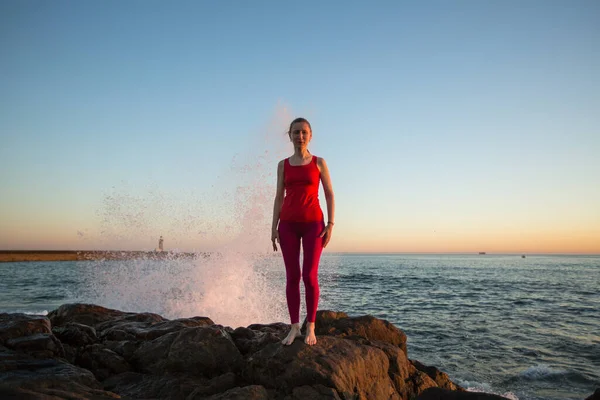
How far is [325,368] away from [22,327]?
13.1 ft

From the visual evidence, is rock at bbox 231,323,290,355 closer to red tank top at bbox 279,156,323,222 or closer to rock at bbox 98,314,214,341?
rock at bbox 98,314,214,341

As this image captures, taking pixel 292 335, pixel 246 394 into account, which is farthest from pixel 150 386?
pixel 292 335

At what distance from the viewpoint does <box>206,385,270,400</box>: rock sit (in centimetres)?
361

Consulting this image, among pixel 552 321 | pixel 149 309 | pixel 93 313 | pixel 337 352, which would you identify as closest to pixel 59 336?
pixel 93 313

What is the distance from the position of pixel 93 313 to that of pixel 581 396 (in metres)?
9.25

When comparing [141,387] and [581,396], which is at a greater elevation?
[141,387]

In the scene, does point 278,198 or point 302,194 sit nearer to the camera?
point 302,194

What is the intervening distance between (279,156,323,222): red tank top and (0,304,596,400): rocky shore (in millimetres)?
1436

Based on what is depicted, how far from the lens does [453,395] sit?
12.0 feet

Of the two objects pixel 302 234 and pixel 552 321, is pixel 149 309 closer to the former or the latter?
pixel 302 234

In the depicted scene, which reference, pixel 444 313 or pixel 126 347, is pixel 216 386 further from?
pixel 444 313

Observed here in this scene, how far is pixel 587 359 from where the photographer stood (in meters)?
9.52

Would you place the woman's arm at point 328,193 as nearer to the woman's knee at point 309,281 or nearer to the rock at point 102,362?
the woman's knee at point 309,281

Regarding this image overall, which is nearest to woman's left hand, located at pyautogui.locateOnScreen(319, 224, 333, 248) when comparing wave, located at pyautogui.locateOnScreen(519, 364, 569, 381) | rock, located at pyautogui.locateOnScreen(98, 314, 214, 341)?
rock, located at pyautogui.locateOnScreen(98, 314, 214, 341)
